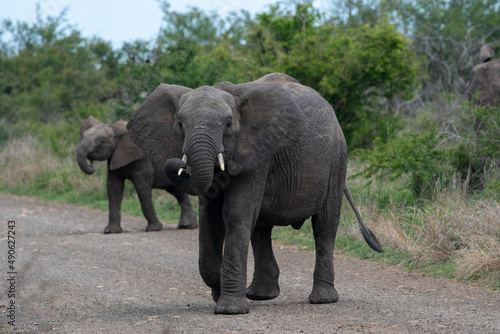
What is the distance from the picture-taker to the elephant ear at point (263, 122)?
5816 millimetres

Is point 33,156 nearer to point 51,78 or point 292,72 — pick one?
point 292,72

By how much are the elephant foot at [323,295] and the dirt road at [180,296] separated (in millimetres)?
88

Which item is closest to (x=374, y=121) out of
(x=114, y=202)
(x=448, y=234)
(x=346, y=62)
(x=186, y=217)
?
(x=346, y=62)

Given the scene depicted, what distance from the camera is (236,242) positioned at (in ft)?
19.0

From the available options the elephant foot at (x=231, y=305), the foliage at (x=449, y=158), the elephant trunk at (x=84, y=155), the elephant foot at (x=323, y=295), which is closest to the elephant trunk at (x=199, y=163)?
the elephant foot at (x=231, y=305)

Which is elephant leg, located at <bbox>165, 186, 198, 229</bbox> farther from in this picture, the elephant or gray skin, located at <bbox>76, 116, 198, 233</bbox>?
the elephant

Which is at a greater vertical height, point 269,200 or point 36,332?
point 269,200

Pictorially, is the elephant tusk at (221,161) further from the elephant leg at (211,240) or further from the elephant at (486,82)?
the elephant at (486,82)

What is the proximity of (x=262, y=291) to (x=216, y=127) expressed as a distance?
1855mm

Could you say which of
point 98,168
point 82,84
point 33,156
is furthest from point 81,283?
point 82,84

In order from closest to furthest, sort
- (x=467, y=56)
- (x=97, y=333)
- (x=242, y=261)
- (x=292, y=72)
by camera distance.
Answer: (x=97, y=333) < (x=242, y=261) < (x=292, y=72) < (x=467, y=56)

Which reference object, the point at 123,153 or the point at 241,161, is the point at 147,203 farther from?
the point at 241,161

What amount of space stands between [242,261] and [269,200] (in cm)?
66

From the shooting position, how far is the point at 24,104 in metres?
29.3
